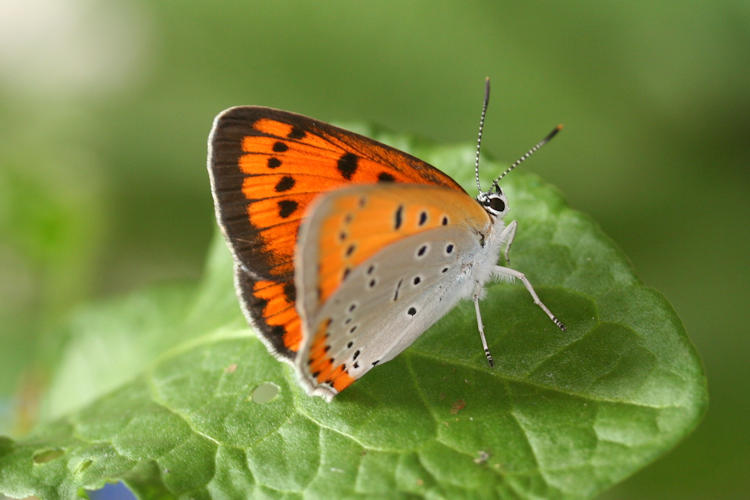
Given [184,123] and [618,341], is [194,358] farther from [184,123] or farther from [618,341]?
[184,123]

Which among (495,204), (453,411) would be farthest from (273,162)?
(453,411)

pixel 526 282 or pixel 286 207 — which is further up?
pixel 526 282

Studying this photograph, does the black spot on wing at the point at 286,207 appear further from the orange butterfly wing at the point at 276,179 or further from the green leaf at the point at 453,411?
the green leaf at the point at 453,411

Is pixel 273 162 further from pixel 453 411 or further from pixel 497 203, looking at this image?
pixel 453 411

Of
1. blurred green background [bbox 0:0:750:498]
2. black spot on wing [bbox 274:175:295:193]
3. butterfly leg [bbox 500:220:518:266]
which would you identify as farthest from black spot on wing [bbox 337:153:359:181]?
blurred green background [bbox 0:0:750:498]

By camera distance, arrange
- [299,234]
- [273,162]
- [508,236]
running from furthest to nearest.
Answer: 1. [508,236]
2. [273,162]
3. [299,234]

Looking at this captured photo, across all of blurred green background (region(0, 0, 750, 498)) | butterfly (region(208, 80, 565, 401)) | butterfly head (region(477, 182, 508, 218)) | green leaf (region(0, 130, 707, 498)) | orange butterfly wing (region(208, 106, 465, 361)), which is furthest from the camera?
blurred green background (region(0, 0, 750, 498))

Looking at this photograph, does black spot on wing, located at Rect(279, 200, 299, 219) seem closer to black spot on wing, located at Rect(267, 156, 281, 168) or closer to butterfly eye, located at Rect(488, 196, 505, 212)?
black spot on wing, located at Rect(267, 156, 281, 168)
